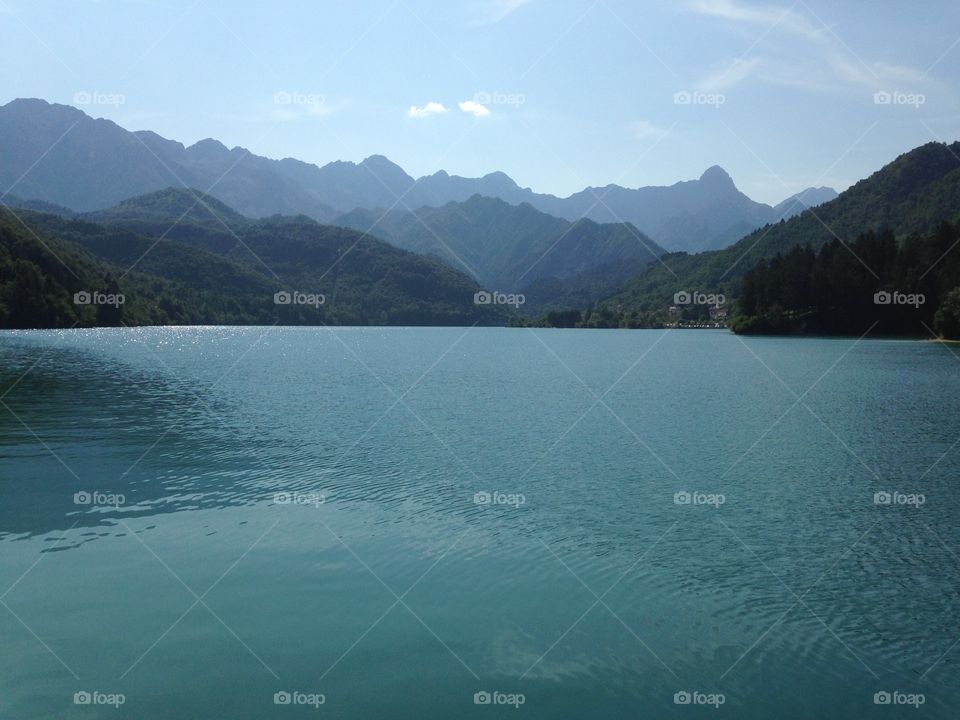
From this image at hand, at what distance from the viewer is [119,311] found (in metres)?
190

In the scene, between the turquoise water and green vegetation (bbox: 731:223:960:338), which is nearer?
the turquoise water

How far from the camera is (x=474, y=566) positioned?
18.5 m

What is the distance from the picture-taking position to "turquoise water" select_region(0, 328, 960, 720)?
1276cm

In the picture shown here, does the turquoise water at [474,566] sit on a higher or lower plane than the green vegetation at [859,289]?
lower

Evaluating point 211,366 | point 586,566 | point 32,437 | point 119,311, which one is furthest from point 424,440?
point 119,311

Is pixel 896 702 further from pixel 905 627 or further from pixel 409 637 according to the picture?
pixel 409 637

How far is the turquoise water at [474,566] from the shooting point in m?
12.8

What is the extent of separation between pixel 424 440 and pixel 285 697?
23.8m

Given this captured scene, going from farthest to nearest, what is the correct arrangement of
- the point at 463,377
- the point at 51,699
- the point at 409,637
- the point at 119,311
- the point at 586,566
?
the point at 119,311, the point at 463,377, the point at 586,566, the point at 409,637, the point at 51,699

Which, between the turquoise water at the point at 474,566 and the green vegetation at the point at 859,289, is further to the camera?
the green vegetation at the point at 859,289

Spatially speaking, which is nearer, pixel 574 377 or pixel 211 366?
pixel 574 377

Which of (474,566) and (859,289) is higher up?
(859,289)

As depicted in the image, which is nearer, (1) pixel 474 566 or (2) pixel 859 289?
(1) pixel 474 566

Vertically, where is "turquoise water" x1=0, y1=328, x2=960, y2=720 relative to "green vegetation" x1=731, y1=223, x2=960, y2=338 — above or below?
below
